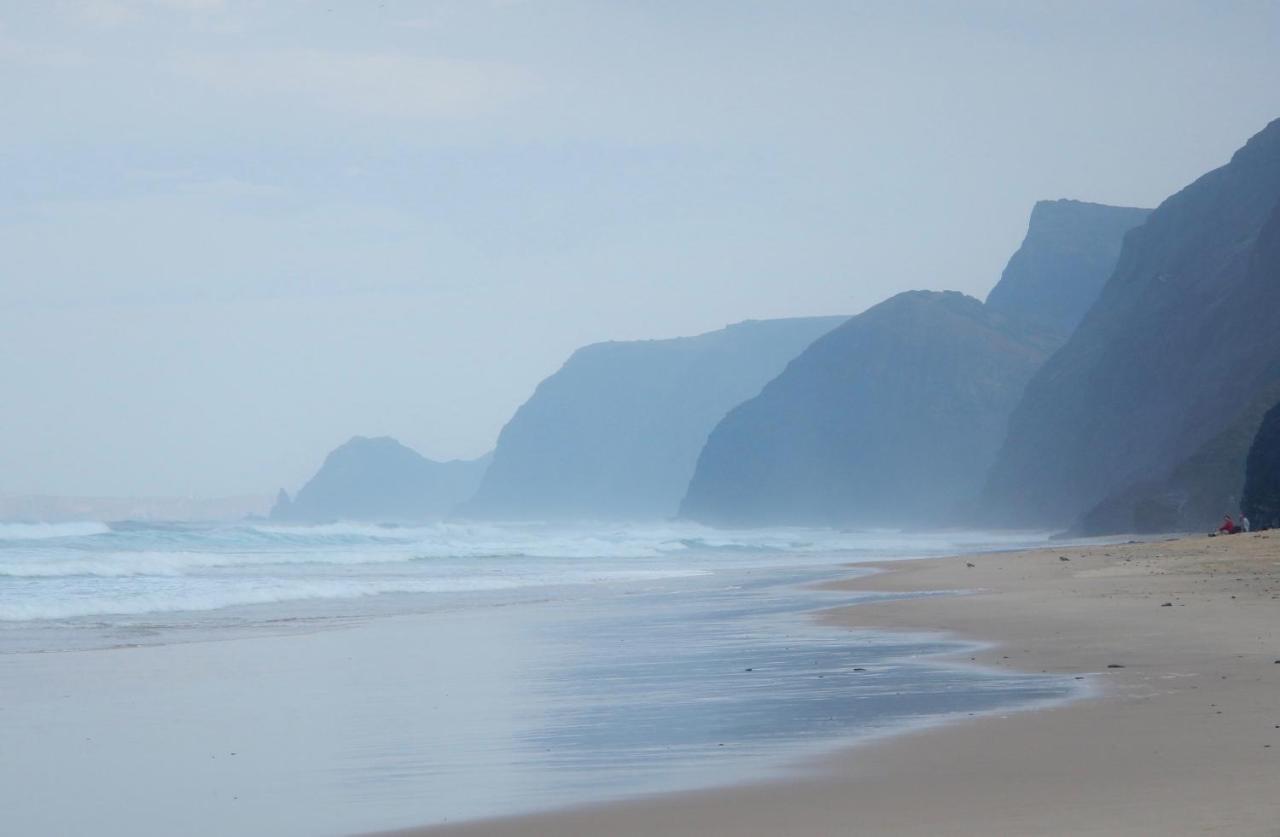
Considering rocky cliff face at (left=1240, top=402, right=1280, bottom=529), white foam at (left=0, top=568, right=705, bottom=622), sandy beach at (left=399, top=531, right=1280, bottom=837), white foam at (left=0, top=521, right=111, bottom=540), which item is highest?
rocky cliff face at (left=1240, top=402, right=1280, bottom=529)

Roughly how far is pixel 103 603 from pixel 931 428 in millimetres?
78357

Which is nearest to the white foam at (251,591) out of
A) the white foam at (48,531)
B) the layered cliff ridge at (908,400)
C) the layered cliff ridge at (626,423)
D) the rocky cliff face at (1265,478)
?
the rocky cliff face at (1265,478)

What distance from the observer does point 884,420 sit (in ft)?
312

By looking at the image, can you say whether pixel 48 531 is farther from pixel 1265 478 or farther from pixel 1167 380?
pixel 1167 380

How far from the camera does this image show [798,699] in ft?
28.3

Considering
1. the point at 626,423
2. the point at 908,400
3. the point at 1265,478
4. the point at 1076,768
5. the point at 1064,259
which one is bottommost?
the point at 1076,768

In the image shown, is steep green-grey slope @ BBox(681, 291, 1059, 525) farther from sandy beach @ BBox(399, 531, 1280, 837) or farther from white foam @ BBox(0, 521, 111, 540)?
sandy beach @ BBox(399, 531, 1280, 837)

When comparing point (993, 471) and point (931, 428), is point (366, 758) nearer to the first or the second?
point (993, 471)

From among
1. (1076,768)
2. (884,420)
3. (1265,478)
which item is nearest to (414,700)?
(1076,768)

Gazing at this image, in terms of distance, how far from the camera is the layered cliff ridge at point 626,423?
155625mm

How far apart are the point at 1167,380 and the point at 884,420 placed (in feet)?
137

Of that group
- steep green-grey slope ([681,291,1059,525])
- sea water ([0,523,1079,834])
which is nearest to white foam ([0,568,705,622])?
sea water ([0,523,1079,834])

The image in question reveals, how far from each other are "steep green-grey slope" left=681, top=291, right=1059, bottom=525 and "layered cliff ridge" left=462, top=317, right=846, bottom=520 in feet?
167

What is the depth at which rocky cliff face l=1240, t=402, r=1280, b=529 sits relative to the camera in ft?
91.0
